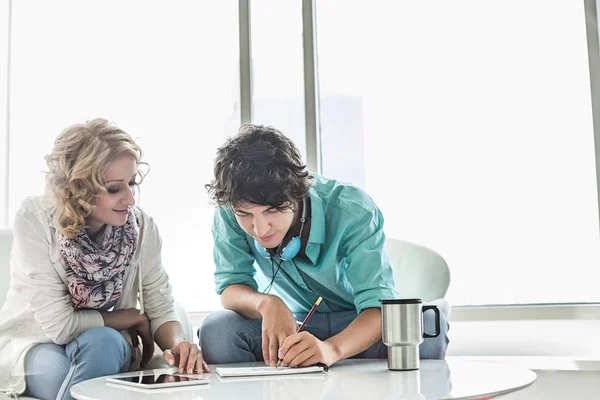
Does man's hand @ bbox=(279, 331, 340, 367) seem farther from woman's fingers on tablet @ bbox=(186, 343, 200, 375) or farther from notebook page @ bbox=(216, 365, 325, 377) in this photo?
woman's fingers on tablet @ bbox=(186, 343, 200, 375)

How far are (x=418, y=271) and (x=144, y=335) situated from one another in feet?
2.75

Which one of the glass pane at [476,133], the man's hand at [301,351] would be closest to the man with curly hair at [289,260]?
the man's hand at [301,351]

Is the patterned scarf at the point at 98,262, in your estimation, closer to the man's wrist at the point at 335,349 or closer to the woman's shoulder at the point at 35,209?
the woman's shoulder at the point at 35,209

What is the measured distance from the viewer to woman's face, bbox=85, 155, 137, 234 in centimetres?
186

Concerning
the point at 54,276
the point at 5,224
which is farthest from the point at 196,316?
the point at 54,276

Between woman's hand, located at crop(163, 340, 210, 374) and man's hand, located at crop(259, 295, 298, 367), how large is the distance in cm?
14

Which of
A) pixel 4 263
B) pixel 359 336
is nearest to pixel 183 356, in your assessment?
pixel 359 336

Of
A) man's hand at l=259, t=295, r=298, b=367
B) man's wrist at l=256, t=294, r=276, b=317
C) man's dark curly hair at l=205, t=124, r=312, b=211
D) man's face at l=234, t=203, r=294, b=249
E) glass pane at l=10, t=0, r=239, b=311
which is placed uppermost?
glass pane at l=10, t=0, r=239, b=311

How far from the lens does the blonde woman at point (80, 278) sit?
1706mm

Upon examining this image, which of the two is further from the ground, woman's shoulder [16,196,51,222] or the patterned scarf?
woman's shoulder [16,196,51,222]

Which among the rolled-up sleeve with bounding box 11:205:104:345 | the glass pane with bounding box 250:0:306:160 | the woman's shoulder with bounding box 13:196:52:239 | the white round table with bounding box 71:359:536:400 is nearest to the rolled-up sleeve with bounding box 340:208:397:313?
the white round table with bounding box 71:359:536:400

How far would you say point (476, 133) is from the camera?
2.75 metres

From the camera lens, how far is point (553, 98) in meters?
2.66

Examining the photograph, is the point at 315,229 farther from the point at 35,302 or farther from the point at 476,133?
the point at 476,133
